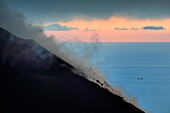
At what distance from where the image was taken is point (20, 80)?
5035mm

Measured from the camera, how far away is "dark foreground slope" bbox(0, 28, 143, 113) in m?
5.01

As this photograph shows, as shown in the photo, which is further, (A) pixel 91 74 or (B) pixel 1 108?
(A) pixel 91 74

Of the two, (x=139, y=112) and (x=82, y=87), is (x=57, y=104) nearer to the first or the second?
(x=82, y=87)

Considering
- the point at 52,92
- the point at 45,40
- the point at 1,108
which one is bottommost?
the point at 1,108

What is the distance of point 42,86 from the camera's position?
16.7 feet

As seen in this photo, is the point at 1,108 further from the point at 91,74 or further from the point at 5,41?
the point at 91,74

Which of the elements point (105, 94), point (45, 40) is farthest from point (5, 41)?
point (105, 94)

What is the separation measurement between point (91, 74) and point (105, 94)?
0.38m

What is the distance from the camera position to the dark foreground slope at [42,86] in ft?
16.4

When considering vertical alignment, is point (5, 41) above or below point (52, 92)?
above

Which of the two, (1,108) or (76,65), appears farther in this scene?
(76,65)

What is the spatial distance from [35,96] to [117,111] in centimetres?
118

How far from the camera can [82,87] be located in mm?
5141

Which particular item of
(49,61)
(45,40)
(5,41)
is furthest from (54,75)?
(5,41)
